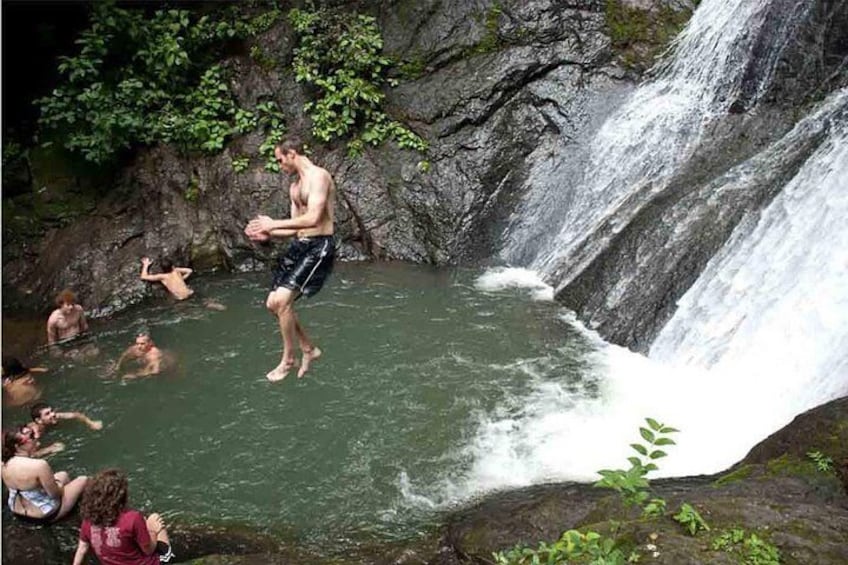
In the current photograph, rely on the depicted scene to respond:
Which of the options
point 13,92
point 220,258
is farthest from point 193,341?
point 13,92

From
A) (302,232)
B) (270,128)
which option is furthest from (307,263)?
(270,128)

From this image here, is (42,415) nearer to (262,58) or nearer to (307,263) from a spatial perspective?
(307,263)

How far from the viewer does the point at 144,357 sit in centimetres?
802

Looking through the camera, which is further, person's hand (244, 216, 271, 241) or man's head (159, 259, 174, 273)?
man's head (159, 259, 174, 273)

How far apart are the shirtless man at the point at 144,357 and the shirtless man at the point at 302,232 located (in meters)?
2.74

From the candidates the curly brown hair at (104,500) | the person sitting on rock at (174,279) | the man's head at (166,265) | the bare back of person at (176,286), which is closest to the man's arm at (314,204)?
the curly brown hair at (104,500)

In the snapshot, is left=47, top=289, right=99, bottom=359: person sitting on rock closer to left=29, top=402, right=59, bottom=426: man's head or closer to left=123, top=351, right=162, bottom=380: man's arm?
left=123, top=351, right=162, bottom=380: man's arm

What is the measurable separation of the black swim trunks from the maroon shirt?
6.45 feet

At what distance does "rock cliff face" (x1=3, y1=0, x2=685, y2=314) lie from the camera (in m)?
10.3

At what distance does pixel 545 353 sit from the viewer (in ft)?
25.1

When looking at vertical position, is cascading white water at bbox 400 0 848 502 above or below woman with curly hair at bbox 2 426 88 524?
above

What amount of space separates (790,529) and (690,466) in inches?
107

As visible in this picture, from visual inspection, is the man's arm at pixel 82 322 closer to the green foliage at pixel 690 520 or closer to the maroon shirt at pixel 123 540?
the maroon shirt at pixel 123 540

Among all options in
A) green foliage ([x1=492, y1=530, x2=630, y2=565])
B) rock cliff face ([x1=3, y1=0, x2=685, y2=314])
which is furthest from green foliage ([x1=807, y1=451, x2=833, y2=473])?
rock cliff face ([x1=3, y1=0, x2=685, y2=314])
